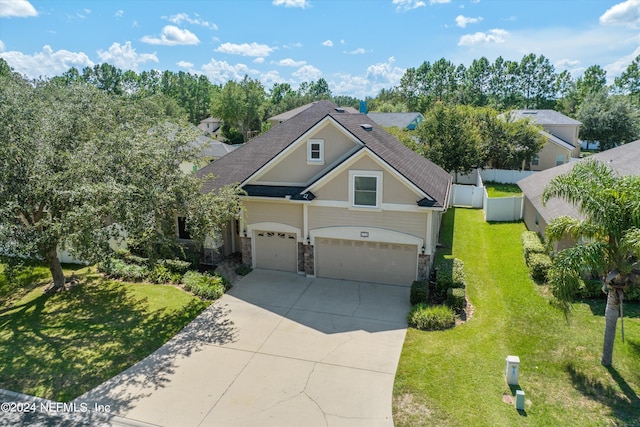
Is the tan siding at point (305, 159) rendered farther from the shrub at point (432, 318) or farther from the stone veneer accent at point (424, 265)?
the shrub at point (432, 318)

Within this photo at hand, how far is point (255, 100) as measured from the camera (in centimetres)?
7300

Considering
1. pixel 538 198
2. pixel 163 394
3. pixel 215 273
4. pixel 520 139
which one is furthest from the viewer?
pixel 520 139

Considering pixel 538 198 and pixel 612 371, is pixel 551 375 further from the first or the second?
pixel 538 198

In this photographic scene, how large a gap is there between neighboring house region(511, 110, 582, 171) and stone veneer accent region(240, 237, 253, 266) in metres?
30.6

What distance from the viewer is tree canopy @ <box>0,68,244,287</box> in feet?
39.0

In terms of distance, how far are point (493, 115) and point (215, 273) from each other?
95.9 ft

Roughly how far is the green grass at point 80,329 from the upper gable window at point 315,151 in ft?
23.6

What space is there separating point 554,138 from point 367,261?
32.8 metres

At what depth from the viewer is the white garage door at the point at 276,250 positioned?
57.7 ft

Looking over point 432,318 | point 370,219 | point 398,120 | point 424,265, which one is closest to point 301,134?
point 370,219

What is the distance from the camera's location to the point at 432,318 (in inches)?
509

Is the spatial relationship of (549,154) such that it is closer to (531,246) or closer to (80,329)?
(531,246)

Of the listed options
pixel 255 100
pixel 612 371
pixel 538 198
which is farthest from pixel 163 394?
pixel 255 100

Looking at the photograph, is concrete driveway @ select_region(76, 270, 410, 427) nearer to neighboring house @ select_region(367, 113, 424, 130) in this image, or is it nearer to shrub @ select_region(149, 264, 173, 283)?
shrub @ select_region(149, 264, 173, 283)
